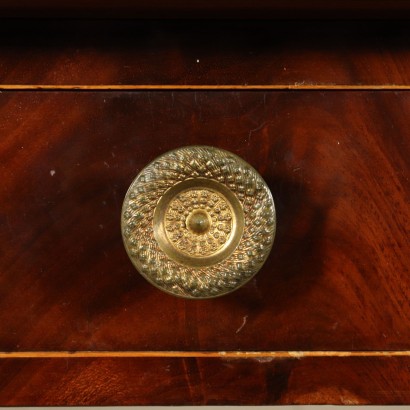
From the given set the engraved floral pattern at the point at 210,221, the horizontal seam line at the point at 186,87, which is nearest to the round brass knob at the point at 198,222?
the engraved floral pattern at the point at 210,221

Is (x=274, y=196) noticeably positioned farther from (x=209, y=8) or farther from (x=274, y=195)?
(x=209, y=8)

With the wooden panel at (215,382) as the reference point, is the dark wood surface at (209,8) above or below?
above

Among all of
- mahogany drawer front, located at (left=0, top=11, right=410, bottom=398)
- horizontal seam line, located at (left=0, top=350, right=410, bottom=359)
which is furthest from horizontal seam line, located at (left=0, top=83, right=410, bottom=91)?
horizontal seam line, located at (left=0, top=350, right=410, bottom=359)

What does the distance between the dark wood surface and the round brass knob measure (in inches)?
7.8

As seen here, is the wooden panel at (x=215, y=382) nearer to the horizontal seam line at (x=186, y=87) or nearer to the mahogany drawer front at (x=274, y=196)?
the mahogany drawer front at (x=274, y=196)

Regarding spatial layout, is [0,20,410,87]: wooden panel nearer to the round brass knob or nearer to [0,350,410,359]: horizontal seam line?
the round brass knob

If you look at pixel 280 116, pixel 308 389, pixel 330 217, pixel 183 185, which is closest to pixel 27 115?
pixel 183 185

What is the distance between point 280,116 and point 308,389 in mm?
414

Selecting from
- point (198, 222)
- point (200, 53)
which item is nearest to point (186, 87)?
point (200, 53)

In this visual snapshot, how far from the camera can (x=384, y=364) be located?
0.89m

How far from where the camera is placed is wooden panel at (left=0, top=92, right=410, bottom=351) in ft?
→ 2.93

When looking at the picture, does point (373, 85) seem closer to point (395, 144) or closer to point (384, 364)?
point (395, 144)

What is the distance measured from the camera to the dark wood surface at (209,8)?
0.81m

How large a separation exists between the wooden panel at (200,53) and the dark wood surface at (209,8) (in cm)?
2
